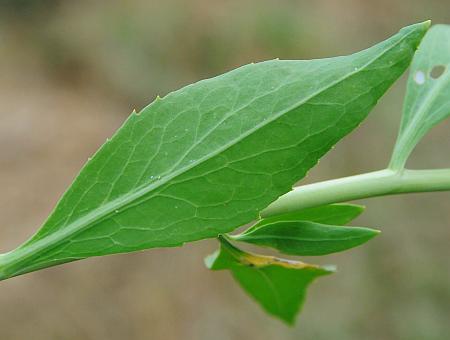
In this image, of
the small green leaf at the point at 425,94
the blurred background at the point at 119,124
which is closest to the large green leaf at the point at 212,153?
the small green leaf at the point at 425,94

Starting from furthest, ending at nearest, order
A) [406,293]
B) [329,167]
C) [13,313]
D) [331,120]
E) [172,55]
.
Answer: [172,55] → [329,167] → [406,293] → [13,313] → [331,120]

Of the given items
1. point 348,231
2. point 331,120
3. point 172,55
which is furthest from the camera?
point 172,55

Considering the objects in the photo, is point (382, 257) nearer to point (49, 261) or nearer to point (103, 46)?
point (103, 46)

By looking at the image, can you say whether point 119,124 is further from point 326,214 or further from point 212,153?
point 212,153

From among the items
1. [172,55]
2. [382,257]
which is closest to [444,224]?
[382,257]

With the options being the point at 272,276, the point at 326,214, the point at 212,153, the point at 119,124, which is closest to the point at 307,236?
the point at 326,214

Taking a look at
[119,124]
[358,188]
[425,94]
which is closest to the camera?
[358,188]

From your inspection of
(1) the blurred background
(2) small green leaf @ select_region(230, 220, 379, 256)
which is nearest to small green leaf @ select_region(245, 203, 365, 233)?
(2) small green leaf @ select_region(230, 220, 379, 256)
